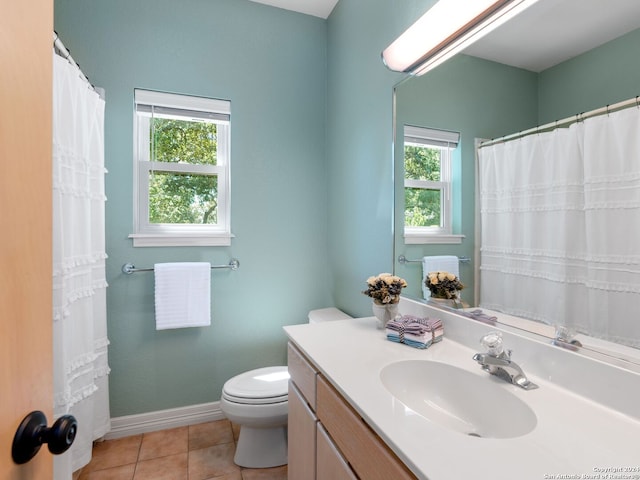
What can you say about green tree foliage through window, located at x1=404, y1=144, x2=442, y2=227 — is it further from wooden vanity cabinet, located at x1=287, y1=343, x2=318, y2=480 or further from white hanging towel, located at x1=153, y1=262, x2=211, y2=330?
white hanging towel, located at x1=153, y1=262, x2=211, y2=330

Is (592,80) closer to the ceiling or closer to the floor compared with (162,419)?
closer to the ceiling

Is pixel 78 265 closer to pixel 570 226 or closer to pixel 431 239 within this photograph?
pixel 431 239

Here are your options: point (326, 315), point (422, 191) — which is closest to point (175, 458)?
point (326, 315)

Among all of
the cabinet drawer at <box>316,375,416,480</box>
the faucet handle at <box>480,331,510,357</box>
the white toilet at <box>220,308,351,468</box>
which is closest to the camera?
the cabinet drawer at <box>316,375,416,480</box>

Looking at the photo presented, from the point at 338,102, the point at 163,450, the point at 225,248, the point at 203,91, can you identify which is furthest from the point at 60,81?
the point at 163,450

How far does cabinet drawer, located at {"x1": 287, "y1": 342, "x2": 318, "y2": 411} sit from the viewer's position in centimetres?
112

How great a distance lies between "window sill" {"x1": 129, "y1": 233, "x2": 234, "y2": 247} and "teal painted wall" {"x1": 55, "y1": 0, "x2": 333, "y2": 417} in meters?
0.04

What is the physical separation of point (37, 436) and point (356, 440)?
65cm

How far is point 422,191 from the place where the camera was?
1.45m

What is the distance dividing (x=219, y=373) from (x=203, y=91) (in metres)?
1.83

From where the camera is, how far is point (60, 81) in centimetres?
134

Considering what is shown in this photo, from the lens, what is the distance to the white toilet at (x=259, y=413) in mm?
1594

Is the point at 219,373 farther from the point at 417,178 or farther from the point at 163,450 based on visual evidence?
the point at 417,178

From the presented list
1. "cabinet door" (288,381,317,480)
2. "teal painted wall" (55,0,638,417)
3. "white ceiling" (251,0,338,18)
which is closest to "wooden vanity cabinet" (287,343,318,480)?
"cabinet door" (288,381,317,480)
